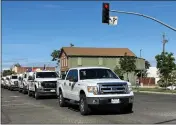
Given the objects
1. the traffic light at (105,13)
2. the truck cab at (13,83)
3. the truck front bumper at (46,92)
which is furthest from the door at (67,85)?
the truck cab at (13,83)

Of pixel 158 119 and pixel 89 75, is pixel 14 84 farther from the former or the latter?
pixel 158 119

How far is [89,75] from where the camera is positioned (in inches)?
672

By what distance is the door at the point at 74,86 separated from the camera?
55.5 ft

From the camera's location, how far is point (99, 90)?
15.4 meters

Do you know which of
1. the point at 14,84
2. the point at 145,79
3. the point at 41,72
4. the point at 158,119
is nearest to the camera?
the point at 158,119

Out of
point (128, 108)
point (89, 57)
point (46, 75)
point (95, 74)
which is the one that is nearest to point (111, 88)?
point (128, 108)

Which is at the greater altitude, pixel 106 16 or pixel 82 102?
pixel 106 16

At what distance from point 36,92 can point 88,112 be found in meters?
12.4

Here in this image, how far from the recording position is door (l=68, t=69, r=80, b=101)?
16.9m

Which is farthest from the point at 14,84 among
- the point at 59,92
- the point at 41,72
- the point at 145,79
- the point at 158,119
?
the point at 145,79

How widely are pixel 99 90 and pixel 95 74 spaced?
1.87 meters

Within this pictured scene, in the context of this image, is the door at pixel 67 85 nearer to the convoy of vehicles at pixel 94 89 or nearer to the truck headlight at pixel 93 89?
the convoy of vehicles at pixel 94 89

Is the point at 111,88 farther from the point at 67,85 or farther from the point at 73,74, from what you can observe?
the point at 67,85

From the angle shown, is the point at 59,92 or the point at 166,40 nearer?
the point at 59,92
